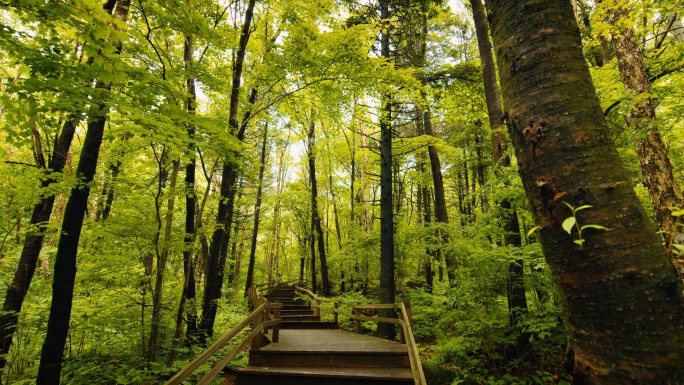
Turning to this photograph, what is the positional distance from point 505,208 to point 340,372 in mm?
4312

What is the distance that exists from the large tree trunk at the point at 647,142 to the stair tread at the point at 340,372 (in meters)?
5.24

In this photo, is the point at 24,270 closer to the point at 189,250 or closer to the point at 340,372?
the point at 189,250

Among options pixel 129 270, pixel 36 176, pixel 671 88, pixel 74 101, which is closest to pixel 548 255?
pixel 74 101

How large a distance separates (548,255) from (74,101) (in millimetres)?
5403

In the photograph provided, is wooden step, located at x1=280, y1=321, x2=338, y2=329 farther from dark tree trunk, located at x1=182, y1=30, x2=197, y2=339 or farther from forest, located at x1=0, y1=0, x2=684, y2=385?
dark tree trunk, located at x1=182, y1=30, x2=197, y2=339

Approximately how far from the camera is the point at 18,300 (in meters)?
6.50

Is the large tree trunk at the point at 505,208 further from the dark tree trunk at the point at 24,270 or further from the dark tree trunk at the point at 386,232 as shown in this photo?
the dark tree trunk at the point at 24,270

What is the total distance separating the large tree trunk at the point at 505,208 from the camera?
583 centimetres

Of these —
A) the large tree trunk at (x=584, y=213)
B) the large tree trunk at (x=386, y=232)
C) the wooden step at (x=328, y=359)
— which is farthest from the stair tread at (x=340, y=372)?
the large tree trunk at (x=584, y=213)

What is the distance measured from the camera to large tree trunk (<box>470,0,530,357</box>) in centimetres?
583

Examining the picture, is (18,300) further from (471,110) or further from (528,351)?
(471,110)

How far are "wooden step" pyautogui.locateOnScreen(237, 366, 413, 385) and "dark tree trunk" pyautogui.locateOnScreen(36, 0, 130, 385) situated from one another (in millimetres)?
3004

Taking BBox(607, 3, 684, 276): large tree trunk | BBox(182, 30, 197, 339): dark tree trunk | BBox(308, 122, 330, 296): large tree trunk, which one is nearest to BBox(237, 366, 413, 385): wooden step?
BBox(182, 30, 197, 339): dark tree trunk

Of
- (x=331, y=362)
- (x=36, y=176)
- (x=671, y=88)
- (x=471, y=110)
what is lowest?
(x=331, y=362)
